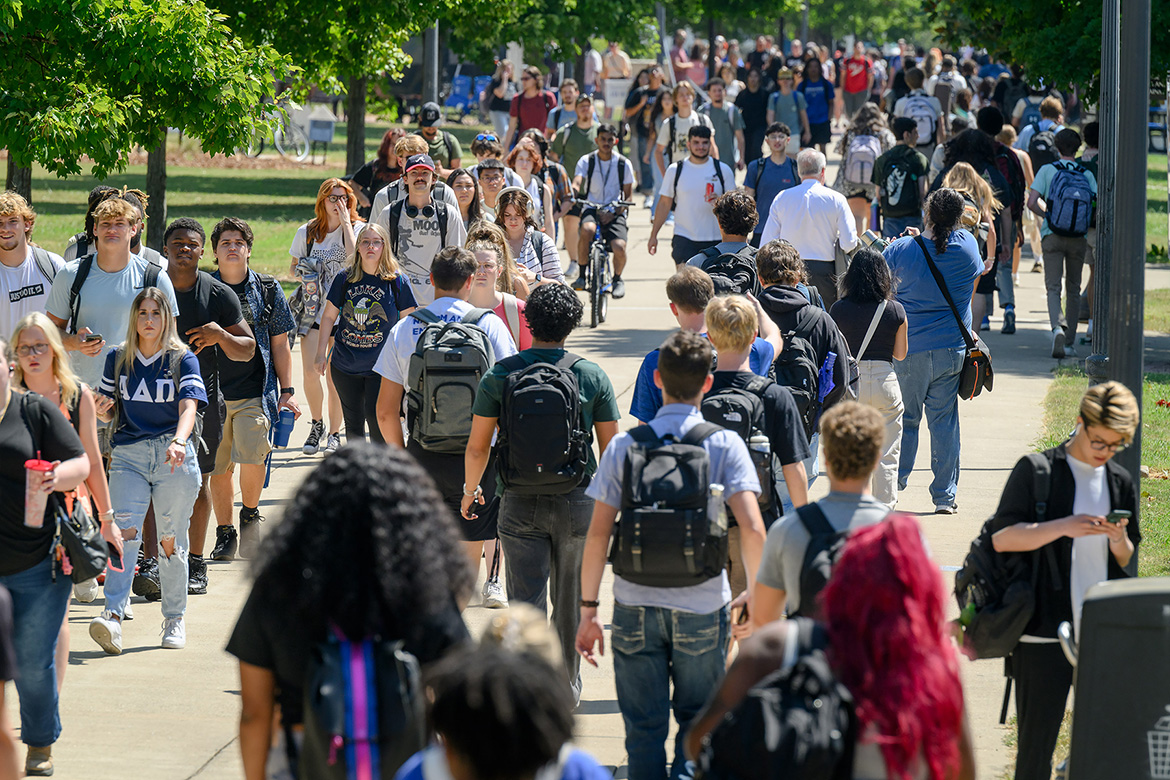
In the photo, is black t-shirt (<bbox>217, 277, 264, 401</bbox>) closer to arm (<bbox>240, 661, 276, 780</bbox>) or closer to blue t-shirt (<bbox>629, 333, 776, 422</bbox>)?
blue t-shirt (<bbox>629, 333, 776, 422</bbox>)

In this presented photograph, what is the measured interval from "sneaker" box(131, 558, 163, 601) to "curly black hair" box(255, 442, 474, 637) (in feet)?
15.2

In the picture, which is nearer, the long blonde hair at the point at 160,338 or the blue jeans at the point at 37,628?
the blue jeans at the point at 37,628

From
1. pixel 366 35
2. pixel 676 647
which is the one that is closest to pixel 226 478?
pixel 676 647

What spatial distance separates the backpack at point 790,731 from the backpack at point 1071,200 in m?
11.1

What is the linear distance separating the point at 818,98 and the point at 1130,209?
2067cm

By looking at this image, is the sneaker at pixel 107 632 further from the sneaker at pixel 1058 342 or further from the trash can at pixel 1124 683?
the sneaker at pixel 1058 342

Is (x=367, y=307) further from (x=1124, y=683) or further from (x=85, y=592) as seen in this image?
(x=1124, y=683)

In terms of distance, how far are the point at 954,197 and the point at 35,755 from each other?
6026mm

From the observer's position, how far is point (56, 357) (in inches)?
239

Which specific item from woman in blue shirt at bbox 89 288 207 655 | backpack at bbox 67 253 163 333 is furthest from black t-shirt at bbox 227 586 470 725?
backpack at bbox 67 253 163 333

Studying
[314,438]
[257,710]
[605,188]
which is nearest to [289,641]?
[257,710]

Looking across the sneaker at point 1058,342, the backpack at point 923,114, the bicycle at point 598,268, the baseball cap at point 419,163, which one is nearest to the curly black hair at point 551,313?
the baseball cap at point 419,163

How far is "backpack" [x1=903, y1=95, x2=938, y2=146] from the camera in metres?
19.5

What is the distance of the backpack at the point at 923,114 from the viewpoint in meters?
19.5
